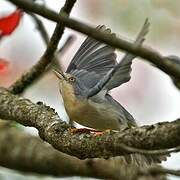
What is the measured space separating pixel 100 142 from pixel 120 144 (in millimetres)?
143

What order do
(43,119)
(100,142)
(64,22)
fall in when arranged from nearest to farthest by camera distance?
(64,22) < (100,142) < (43,119)

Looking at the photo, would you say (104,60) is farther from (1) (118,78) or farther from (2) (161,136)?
(2) (161,136)

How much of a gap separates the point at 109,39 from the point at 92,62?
1.36 metres

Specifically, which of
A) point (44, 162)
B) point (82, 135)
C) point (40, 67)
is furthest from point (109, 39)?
point (44, 162)

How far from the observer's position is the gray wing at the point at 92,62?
8.73 ft

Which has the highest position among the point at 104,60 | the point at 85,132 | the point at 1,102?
the point at 104,60

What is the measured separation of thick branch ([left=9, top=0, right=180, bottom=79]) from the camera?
144cm

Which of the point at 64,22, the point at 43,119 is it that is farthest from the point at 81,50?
the point at 64,22

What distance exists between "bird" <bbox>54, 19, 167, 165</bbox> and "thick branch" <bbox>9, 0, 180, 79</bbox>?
2.67 feet

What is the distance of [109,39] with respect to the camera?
147 centimetres

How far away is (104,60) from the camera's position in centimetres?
271

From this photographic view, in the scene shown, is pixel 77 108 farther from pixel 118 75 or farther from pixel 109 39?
pixel 109 39

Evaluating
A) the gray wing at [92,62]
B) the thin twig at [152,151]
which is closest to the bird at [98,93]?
the gray wing at [92,62]

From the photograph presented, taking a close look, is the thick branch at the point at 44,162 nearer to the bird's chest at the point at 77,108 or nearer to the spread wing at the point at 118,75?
the bird's chest at the point at 77,108
